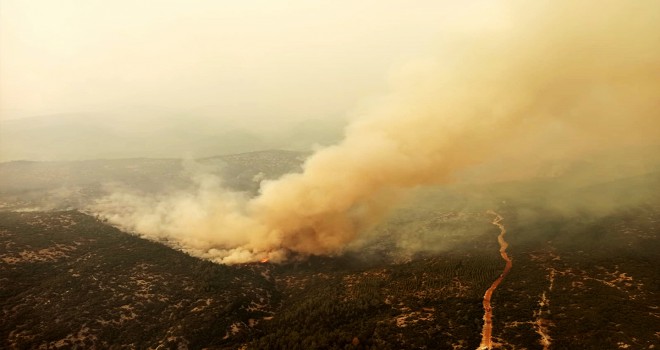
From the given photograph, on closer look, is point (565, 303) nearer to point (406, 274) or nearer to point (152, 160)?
point (406, 274)

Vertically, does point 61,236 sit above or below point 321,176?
below

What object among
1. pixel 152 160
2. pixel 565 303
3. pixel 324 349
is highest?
pixel 152 160

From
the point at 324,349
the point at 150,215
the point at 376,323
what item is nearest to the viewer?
the point at 324,349

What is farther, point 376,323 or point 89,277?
point 89,277

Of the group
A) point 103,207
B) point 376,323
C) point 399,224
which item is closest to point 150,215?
point 103,207

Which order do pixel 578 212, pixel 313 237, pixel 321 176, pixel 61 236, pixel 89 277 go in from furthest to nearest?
1. pixel 578 212
2. pixel 313 237
3. pixel 321 176
4. pixel 61 236
5. pixel 89 277

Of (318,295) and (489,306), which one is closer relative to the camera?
(489,306)

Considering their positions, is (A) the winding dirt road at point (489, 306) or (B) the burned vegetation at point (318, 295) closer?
(A) the winding dirt road at point (489, 306)

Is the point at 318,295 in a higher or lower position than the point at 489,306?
lower

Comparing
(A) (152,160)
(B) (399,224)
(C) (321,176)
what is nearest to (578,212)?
(B) (399,224)

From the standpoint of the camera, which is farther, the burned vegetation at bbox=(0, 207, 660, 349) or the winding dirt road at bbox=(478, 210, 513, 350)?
the burned vegetation at bbox=(0, 207, 660, 349)
